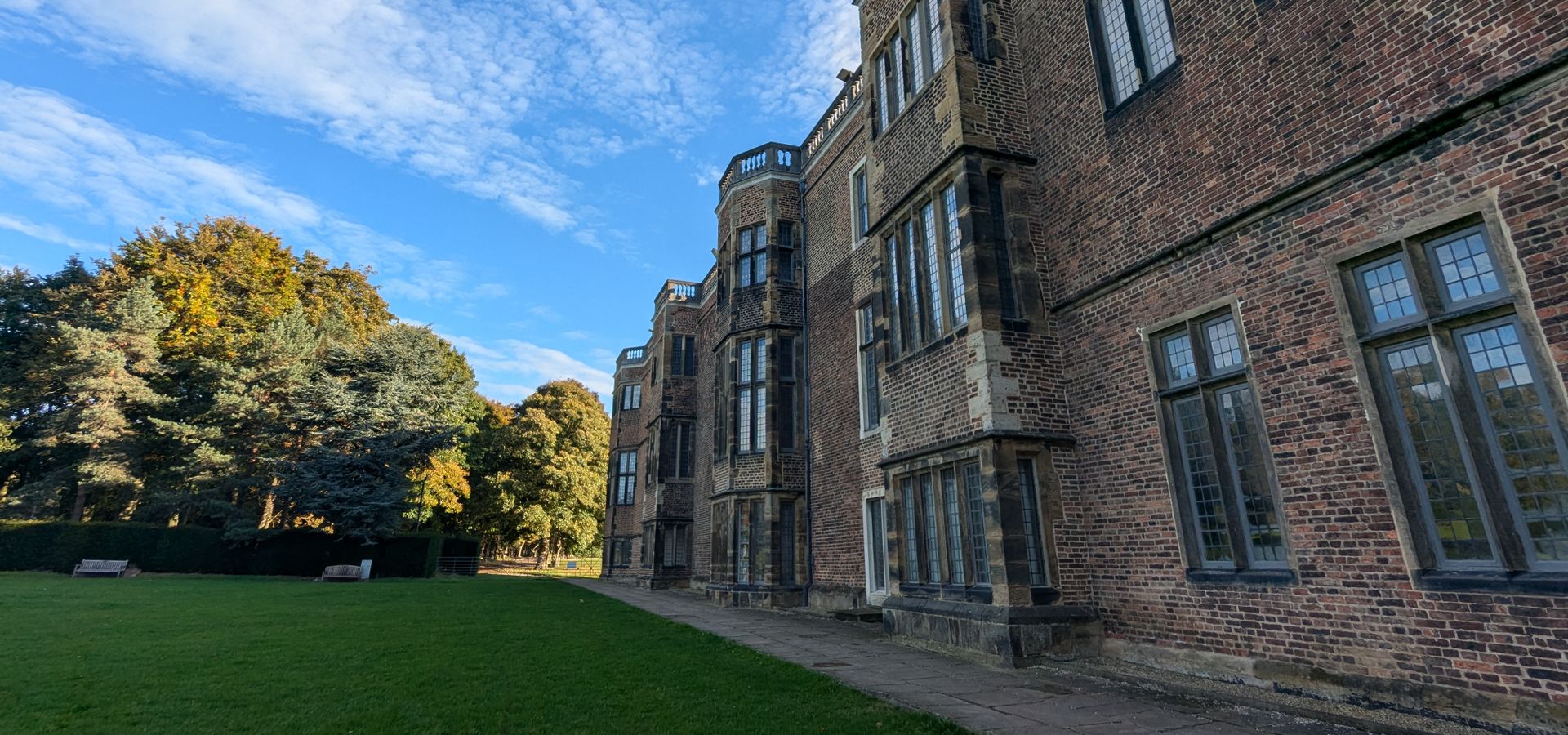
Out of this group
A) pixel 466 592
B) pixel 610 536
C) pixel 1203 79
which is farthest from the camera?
pixel 610 536

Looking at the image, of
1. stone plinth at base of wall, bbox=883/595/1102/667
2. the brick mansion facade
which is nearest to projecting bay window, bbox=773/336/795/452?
the brick mansion facade

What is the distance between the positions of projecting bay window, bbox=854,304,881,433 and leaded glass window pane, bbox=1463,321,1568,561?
1054 centimetres

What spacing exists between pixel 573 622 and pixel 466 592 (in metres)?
9.48

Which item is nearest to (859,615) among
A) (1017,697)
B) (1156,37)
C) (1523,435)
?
(1017,697)

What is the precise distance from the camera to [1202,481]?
751 centimetres

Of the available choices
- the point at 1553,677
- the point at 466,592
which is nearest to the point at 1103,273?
the point at 1553,677

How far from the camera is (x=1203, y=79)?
7.80m

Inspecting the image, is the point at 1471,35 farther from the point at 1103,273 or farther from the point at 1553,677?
the point at 1553,677

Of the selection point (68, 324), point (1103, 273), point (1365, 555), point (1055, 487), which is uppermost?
point (68, 324)

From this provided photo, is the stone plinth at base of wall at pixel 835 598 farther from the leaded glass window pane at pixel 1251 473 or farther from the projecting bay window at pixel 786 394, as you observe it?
the leaded glass window pane at pixel 1251 473

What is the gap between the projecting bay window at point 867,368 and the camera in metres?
15.4

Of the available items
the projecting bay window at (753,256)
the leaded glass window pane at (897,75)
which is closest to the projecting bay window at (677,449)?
the projecting bay window at (753,256)

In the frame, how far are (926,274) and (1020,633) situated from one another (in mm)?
5603

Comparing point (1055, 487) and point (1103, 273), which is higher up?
point (1103, 273)
